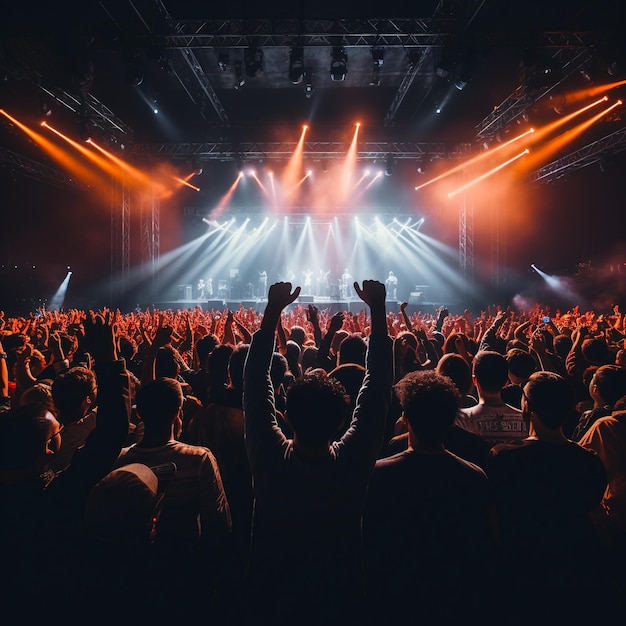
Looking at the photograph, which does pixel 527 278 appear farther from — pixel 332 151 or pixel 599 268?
pixel 332 151

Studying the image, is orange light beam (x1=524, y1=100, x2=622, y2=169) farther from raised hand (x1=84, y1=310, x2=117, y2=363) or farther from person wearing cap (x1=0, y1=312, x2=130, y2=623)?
person wearing cap (x1=0, y1=312, x2=130, y2=623)

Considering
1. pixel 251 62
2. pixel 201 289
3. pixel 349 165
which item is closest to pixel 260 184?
pixel 349 165

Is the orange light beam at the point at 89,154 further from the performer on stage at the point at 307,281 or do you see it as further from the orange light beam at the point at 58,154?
the performer on stage at the point at 307,281

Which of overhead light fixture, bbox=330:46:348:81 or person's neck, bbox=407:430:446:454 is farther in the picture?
overhead light fixture, bbox=330:46:348:81

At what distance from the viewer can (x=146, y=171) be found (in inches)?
587

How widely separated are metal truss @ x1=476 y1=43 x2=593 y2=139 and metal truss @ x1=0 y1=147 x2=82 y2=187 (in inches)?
548

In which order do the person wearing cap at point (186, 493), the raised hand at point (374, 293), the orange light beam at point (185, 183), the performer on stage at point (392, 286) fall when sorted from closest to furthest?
1. the person wearing cap at point (186, 493)
2. the raised hand at point (374, 293)
3. the orange light beam at point (185, 183)
4. the performer on stage at point (392, 286)

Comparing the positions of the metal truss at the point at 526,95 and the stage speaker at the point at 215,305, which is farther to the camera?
the stage speaker at the point at 215,305

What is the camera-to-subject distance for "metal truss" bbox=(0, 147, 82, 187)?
36.7ft

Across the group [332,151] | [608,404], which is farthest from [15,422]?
[332,151]

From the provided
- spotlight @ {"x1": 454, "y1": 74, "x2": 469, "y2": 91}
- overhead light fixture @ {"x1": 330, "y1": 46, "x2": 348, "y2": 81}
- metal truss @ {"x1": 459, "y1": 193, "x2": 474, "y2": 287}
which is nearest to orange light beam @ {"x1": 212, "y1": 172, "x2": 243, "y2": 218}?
metal truss @ {"x1": 459, "y1": 193, "x2": 474, "y2": 287}

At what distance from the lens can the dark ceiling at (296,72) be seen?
782 centimetres

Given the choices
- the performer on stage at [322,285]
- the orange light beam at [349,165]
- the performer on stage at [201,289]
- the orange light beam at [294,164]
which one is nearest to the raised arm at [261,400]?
the orange light beam at [349,165]

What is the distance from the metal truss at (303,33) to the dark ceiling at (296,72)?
3cm
